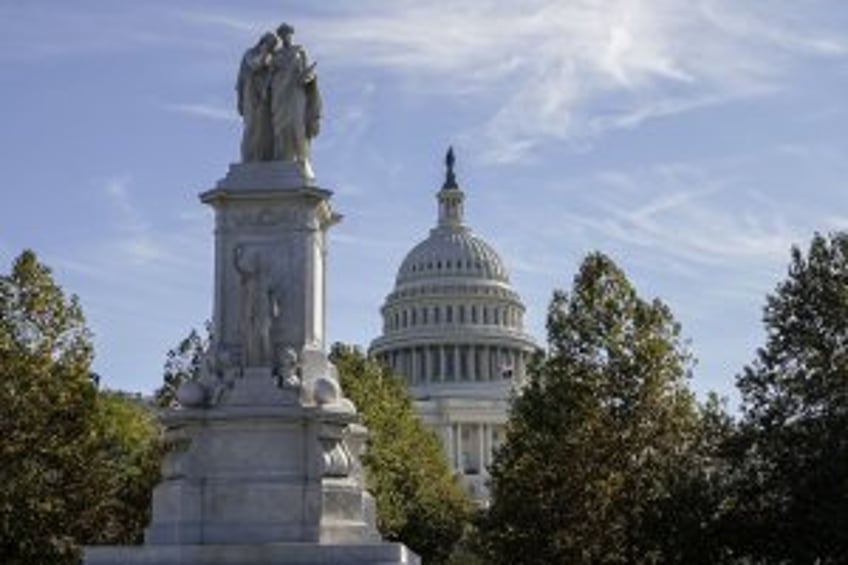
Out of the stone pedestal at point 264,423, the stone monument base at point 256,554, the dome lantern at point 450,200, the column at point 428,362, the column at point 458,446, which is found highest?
the dome lantern at point 450,200

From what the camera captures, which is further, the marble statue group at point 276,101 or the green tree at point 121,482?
the green tree at point 121,482

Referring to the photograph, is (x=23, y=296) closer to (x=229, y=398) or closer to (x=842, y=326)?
(x=229, y=398)

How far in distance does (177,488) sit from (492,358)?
147188mm

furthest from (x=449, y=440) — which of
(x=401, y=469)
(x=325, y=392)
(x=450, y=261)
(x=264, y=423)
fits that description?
(x=264, y=423)

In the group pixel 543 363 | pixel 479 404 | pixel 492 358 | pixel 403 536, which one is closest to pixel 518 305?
pixel 492 358

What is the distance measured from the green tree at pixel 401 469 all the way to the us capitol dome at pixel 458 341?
77.5m

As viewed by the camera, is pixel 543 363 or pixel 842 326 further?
pixel 543 363

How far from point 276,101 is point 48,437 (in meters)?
18.1

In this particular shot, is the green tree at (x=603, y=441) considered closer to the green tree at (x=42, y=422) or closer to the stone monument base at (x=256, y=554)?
the green tree at (x=42, y=422)

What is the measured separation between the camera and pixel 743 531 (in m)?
41.9

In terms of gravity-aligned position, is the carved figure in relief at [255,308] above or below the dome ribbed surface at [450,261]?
below

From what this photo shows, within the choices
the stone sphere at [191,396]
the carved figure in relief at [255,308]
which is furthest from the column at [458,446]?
the stone sphere at [191,396]

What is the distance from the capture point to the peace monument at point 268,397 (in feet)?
80.8

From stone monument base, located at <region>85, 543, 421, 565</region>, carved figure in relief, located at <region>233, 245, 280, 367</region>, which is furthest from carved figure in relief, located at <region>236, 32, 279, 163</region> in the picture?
stone monument base, located at <region>85, 543, 421, 565</region>
